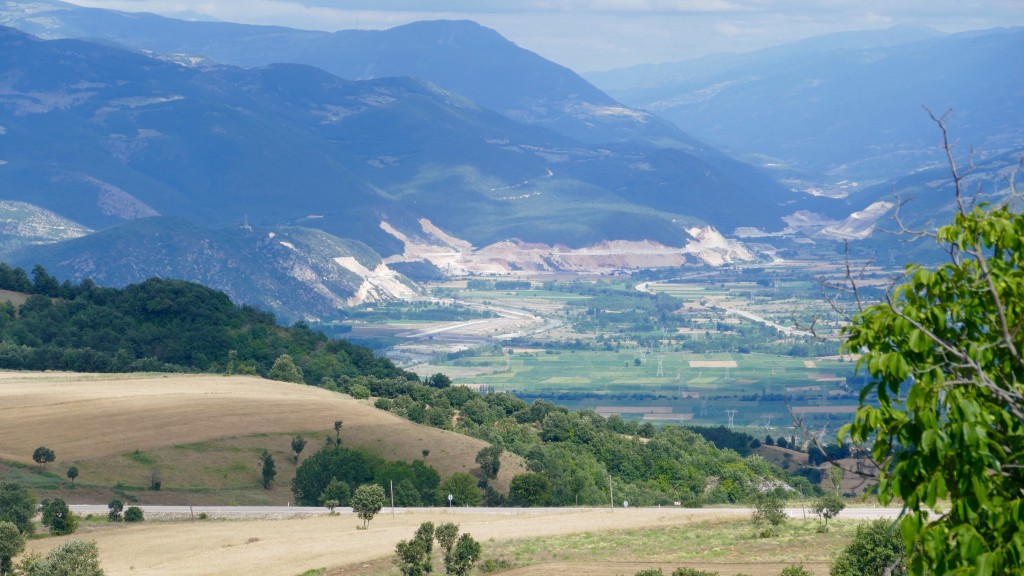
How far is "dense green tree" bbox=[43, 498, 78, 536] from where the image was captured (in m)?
76.7

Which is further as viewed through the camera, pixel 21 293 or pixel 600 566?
pixel 21 293

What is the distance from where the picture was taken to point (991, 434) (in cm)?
1630

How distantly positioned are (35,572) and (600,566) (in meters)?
21.4

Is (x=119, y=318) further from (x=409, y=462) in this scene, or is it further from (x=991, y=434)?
(x=991, y=434)

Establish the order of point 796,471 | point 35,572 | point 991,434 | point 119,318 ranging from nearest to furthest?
point 991,434, point 35,572, point 796,471, point 119,318

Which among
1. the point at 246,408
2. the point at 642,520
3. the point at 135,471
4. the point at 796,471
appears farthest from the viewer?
the point at 796,471

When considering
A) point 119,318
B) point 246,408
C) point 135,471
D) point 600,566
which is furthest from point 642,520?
point 119,318

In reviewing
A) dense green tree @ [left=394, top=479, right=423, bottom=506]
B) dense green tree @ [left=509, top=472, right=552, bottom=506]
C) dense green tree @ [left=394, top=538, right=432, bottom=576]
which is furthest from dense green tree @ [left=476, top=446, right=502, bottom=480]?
dense green tree @ [left=394, top=538, right=432, bottom=576]

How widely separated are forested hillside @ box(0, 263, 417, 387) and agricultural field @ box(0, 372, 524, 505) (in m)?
23.2

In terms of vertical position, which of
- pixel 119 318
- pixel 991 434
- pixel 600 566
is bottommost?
pixel 600 566

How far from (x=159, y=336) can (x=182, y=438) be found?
6072 cm

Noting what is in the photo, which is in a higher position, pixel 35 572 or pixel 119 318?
pixel 119 318

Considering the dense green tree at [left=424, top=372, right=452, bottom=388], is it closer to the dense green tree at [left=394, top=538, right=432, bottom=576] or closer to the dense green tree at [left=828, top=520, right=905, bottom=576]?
the dense green tree at [left=394, top=538, right=432, bottom=576]

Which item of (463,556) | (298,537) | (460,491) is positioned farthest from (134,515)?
(463,556)
